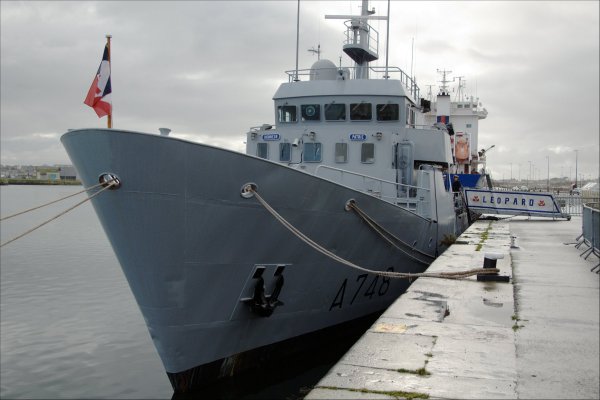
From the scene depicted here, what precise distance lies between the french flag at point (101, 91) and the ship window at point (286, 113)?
652cm

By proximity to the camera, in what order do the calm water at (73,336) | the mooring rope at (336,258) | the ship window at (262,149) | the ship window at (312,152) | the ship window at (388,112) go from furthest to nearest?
the ship window at (262,149)
the ship window at (388,112)
the ship window at (312,152)
the calm water at (73,336)
the mooring rope at (336,258)

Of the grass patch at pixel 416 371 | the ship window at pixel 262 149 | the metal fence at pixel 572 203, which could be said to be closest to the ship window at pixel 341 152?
the ship window at pixel 262 149

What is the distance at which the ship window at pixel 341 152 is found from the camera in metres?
12.5

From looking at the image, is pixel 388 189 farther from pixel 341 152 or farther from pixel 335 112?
pixel 335 112

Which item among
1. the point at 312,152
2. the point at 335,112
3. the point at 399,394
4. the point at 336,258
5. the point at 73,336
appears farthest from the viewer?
the point at 335,112

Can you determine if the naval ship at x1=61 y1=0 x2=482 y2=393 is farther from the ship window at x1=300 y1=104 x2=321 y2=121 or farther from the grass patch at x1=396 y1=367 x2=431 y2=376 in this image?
the grass patch at x1=396 y1=367 x2=431 y2=376

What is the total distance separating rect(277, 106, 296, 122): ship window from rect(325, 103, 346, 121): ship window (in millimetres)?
877

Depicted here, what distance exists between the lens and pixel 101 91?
727cm

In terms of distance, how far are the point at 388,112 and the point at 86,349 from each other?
8.43 m

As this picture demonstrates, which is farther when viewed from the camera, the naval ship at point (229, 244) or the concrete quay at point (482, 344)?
the naval ship at point (229, 244)

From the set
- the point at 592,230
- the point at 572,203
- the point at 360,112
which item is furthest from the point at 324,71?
the point at 572,203

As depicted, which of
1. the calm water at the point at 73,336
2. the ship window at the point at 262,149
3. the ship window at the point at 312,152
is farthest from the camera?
the ship window at the point at 262,149

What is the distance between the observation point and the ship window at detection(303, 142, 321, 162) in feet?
41.5

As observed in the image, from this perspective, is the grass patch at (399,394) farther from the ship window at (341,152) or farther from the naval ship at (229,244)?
the ship window at (341,152)
